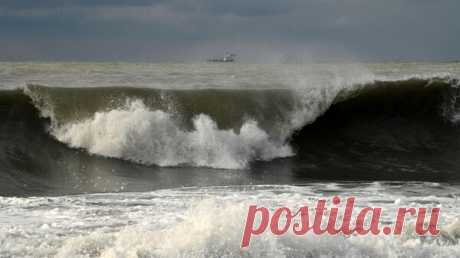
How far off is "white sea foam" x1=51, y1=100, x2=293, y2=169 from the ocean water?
0.10 feet

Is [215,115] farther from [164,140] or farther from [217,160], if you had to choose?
[217,160]

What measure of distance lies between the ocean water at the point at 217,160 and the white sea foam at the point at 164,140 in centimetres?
3

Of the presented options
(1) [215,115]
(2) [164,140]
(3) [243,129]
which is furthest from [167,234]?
(1) [215,115]

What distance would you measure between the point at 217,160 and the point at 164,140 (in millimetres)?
1208

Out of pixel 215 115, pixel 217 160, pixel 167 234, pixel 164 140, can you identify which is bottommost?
pixel 217 160

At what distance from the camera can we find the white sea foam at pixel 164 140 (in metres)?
12.2

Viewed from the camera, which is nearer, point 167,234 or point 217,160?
Result: point 167,234

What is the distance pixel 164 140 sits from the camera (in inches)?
495

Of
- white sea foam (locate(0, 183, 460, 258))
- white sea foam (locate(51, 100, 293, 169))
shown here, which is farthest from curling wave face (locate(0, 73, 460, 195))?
white sea foam (locate(0, 183, 460, 258))

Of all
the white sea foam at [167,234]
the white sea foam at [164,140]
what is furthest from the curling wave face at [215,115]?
the white sea foam at [167,234]

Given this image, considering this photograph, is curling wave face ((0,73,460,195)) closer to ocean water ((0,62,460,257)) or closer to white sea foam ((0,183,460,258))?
ocean water ((0,62,460,257))

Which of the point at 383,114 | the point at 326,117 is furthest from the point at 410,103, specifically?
the point at 326,117

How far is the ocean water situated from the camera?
5.86 metres

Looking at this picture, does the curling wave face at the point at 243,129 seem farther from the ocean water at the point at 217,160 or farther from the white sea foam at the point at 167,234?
the white sea foam at the point at 167,234
